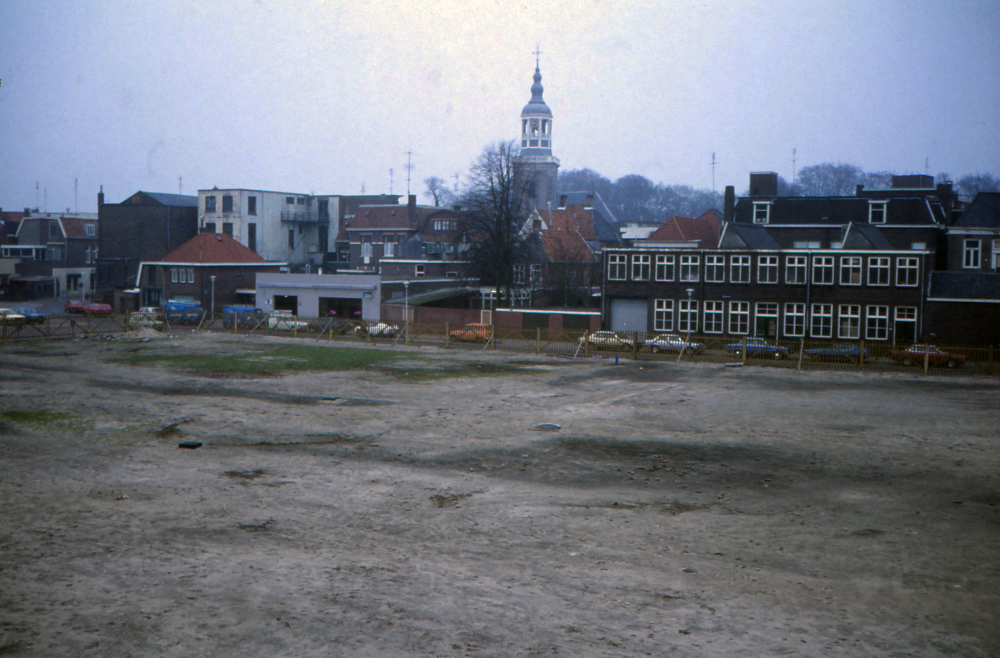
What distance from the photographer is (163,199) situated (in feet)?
294

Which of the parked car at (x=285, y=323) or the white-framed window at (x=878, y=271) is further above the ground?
the white-framed window at (x=878, y=271)

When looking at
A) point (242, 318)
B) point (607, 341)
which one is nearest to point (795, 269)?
point (607, 341)

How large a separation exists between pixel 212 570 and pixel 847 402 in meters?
24.0

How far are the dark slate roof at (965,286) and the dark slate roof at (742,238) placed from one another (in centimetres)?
1126

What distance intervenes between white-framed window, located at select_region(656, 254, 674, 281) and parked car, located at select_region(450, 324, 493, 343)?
12.6 metres

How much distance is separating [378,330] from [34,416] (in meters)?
29.9

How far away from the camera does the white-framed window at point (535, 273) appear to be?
231ft

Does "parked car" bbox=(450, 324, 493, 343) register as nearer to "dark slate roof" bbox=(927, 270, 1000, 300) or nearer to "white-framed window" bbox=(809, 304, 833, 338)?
"white-framed window" bbox=(809, 304, 833, 338)

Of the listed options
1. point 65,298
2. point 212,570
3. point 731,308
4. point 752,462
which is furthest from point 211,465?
point 65,298

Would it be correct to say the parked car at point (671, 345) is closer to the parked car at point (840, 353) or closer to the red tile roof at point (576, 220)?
the parked car at point (840, 353)

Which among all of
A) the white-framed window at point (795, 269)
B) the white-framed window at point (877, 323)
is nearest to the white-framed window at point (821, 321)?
the white-framed window at point (795, 269)

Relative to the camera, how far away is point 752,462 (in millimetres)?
18922

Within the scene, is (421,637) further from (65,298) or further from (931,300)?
(65,298)

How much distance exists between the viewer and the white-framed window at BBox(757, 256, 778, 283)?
51750 millimetres
